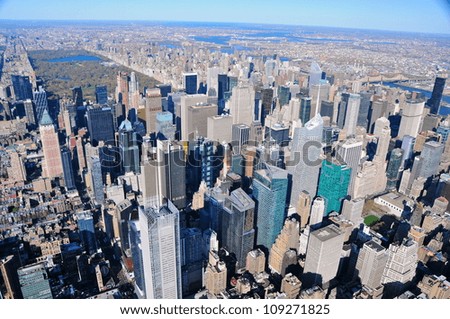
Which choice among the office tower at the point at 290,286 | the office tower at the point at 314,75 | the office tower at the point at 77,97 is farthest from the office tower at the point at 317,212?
the office tower at the point at 77,97

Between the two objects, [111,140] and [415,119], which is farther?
[415,119]

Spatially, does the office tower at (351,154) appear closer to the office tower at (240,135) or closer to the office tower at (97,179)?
the office tower at (240,135)

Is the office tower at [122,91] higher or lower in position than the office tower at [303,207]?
higher

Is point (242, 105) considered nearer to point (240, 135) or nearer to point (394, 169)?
point (240, 135)

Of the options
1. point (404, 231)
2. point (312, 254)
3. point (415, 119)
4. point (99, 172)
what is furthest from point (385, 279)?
point (415, 119)
